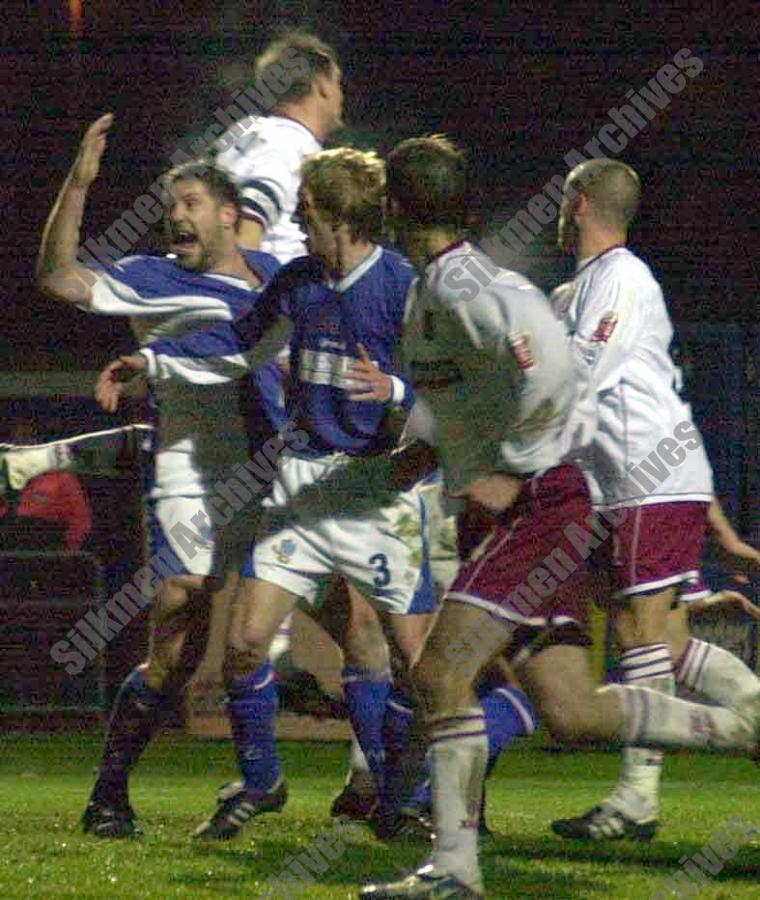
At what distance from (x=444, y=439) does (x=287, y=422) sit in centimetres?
113

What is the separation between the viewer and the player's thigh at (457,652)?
4.70m

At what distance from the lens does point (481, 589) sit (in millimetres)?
4711

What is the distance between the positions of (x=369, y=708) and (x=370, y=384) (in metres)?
1.26

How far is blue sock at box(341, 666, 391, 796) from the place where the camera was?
20.0 ft

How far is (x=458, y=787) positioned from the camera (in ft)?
15.5

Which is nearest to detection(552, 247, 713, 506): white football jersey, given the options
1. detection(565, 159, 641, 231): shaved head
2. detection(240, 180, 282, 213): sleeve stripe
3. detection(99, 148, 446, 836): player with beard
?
detection(565, 159, 641, 231): shaved head

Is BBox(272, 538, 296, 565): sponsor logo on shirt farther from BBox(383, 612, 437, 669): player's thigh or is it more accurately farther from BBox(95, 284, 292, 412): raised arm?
BBox(95, 284, 292, 412): raised arm

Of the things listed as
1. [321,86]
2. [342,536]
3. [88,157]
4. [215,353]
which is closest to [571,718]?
[342,536]

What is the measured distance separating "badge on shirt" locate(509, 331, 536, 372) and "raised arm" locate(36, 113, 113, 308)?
1.42 m

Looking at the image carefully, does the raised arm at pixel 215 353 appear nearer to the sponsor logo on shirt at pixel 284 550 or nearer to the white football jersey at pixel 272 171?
the sponsor logo on shirt at pixel 284 550

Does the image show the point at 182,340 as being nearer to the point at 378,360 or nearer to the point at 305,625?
the point at 378,360

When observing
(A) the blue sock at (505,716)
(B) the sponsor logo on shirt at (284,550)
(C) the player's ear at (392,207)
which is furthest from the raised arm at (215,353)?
(A) the blue sock at (505,716)

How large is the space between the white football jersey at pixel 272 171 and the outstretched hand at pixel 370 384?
125cm

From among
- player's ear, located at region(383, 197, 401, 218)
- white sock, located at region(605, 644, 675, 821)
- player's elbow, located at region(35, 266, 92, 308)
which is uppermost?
player's ear, located at region(383, 197, 401, 218)
